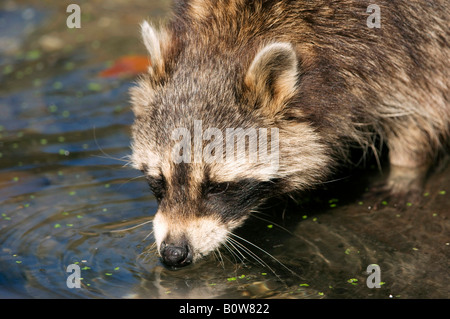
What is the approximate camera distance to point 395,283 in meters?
5.32

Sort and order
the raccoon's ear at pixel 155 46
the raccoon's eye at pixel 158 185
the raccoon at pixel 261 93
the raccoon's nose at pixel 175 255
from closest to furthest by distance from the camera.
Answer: the raccoon's nose at pixel 175 255 → the raccoon at pixel 261 93 → the raccoon's eye at pixel 158 185 → the raccoon's ear at pixel 155 46

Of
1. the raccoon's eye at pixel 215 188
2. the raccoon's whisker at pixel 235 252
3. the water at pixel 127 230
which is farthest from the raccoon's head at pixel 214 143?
the water at pixel 127 230

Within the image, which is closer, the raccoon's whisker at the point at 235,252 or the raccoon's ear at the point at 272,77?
the raccoon's ear at the point at 272,77

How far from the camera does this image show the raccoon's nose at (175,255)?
5.36 meters

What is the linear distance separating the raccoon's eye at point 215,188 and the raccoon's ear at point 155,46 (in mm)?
1105

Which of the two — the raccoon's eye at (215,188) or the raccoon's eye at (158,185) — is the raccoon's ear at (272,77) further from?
the raccoon's eye at (158,185)

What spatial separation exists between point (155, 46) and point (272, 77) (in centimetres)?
109

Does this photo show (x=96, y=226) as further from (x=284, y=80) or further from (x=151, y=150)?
(x=284, y=80)

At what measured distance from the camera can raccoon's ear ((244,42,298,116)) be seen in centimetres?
543

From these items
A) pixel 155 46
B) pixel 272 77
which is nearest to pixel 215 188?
pixel 272 77

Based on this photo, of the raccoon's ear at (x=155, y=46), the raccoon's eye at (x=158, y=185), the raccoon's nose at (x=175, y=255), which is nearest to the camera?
the raccoon's nose at (x=175, y=255)

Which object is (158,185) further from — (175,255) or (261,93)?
(261,93)

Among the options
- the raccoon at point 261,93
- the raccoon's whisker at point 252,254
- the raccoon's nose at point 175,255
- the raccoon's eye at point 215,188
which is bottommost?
the raccoon's whisker at point 252,254
